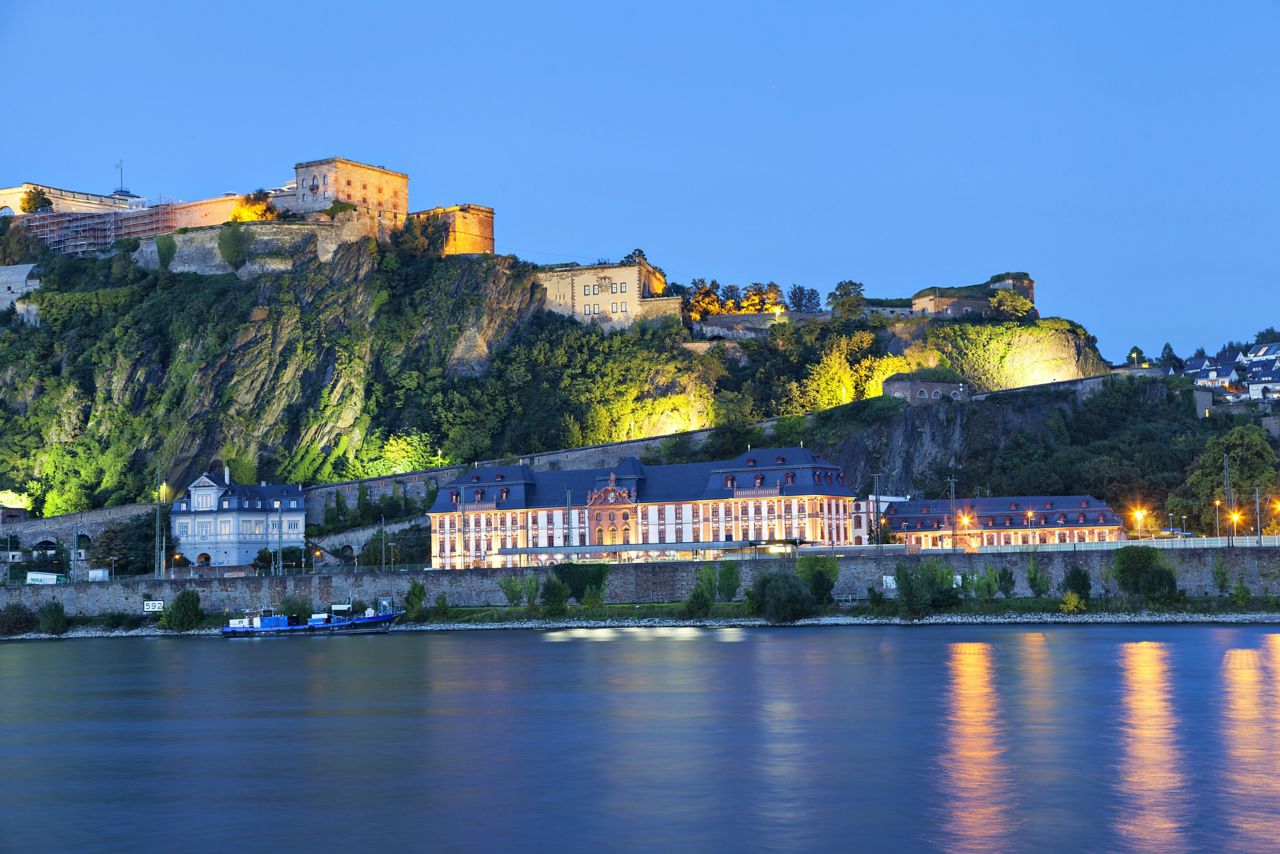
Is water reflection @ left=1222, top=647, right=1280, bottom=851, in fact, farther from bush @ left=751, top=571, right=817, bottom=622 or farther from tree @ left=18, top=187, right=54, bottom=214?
tree @ left=18, top=187, right=54, bottom=214

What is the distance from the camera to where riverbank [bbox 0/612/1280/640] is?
65562 mm

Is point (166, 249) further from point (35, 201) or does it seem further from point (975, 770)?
point (975, 770)

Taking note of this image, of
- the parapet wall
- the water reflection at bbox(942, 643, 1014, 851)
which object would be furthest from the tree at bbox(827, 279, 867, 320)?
the water reflection at bbox(942, 643, 1014, 851)

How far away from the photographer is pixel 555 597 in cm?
7669

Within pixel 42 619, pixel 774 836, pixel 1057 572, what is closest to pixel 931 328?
pixel 1057 572

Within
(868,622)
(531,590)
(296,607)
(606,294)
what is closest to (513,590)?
(531,590)

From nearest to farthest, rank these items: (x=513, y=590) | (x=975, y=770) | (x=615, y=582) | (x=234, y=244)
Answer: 1. (x=975, y=770)
2. (x=615, y=582)
3. (x=513, y=590)
4. (x=234, y=244)

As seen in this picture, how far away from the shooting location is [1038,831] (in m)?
26.3

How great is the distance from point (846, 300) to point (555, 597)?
1903 inches

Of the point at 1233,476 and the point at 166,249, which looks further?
the point at 166,249

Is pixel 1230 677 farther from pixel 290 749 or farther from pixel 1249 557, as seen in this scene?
pixel 290 749

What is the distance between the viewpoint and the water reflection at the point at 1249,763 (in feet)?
85.4

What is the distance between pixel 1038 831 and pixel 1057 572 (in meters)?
45.2

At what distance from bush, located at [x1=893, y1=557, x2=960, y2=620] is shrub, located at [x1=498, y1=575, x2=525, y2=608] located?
18.7 metres
